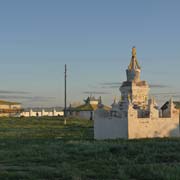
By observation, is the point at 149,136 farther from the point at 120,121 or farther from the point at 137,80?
the point at 137,80

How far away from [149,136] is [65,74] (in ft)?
99.9

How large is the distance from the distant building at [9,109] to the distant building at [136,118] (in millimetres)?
64326

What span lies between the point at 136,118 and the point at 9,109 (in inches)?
2912

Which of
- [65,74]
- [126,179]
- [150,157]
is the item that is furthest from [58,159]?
[65,74]

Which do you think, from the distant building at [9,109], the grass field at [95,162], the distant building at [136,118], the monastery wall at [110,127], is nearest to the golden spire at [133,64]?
the distant building at [136,118]

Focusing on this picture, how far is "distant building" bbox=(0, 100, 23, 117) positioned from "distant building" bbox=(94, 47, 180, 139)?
2533 inches

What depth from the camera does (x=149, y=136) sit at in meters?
30.4

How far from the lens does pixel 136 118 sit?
29.6 m

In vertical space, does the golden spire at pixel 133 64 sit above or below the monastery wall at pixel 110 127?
above

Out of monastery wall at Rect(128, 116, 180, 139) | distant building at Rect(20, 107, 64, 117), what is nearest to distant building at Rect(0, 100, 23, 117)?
distant building at Rect(20, 107, 64, 117)

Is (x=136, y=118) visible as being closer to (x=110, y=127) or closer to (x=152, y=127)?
(x=152, y=127)

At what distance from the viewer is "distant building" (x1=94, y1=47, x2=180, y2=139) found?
2981cm

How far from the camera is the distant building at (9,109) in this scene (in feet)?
319

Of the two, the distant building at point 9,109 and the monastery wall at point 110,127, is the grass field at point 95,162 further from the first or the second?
the distant building at point 9,109
